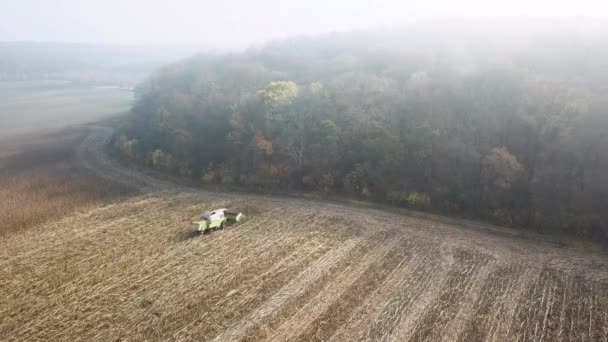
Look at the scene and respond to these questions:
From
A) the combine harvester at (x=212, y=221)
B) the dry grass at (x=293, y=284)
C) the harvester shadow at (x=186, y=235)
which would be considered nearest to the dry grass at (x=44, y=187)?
the dry grass at (x=293, y=284)

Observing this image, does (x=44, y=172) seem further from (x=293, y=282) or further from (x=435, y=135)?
(x=435, y=135)

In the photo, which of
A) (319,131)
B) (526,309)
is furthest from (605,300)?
(319,131)

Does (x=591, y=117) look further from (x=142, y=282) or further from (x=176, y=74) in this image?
(x=176, y=74)

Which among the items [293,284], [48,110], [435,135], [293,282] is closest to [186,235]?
[293,282]

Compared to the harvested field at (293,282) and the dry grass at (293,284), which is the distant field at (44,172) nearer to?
the harvested field at (293,282)

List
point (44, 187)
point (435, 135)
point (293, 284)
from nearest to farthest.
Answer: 1. point (293, 284)
2. point (435, 135)
3. point (44, 187)

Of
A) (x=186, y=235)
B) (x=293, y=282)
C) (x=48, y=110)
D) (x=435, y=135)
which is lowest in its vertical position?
(x=186, y=235)

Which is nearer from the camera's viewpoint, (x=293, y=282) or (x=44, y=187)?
(x=293, y=282)
